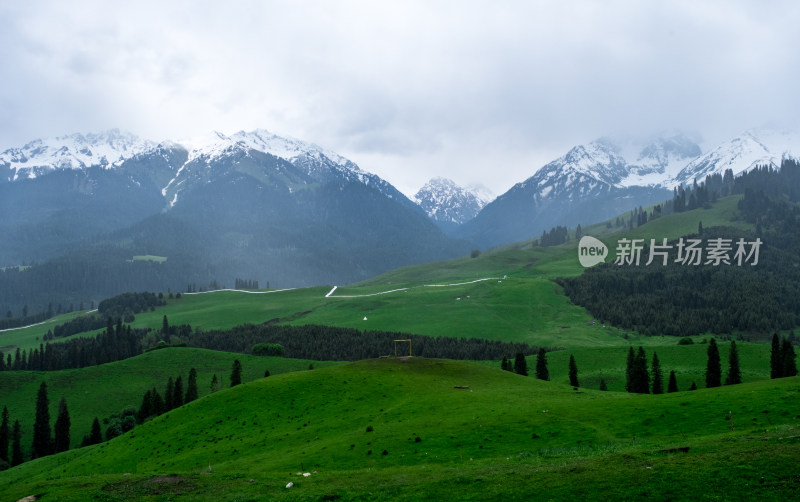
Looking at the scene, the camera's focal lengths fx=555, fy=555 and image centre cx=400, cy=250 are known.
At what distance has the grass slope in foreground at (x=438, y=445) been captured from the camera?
27.5 meters

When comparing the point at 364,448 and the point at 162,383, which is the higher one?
the point at 364,448

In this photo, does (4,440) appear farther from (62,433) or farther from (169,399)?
(169,399)

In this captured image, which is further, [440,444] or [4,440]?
[4,440]

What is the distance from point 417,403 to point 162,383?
129 meters

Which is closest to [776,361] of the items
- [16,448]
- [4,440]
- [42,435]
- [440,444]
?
[440,444]

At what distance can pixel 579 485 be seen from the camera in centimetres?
2683

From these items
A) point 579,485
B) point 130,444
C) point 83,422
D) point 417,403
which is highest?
point 579,485

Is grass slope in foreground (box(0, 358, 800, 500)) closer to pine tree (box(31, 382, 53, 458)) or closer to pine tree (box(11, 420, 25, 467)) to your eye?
pine tree (box(11, 420, 25, 467))

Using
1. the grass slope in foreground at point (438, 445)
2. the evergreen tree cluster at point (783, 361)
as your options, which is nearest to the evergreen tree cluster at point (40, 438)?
the grass slope in foreground at point (438, 445)

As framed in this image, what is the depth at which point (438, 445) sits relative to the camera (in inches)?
1768

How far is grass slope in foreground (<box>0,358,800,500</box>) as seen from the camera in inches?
1081

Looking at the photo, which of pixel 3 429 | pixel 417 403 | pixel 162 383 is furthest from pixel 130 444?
→ pixel 162 383

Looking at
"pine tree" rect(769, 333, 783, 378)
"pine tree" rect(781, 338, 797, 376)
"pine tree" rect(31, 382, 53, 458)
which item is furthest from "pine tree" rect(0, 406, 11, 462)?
"pine tree" rect(769, 333, 783, 378)

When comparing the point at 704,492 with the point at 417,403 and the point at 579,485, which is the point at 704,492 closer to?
the point at 579,485
